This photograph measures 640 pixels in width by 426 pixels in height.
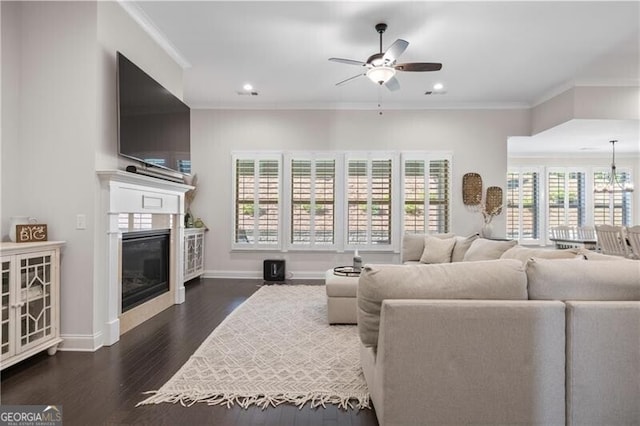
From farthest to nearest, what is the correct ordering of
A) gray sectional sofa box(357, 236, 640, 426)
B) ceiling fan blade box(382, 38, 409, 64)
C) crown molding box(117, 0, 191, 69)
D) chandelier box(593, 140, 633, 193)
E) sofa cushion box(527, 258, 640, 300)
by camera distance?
chandelier box(593, 140, 633, 193)
crown molding box(117, 0, 191, 69)
ceiling fan blade box(382, 38, 409, 64)
sofa cushion box(527, 258, 640, 300)
gray sectional sofa box(357, 236, 640, 426)

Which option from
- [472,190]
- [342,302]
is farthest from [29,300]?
[472,190]

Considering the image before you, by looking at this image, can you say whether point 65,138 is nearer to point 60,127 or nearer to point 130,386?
point 60,127

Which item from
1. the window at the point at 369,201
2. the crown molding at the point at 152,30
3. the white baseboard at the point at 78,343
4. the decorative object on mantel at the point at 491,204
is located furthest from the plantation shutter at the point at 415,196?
the white baseboard at the point at 78,343

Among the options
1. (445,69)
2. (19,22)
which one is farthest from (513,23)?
(19,22)

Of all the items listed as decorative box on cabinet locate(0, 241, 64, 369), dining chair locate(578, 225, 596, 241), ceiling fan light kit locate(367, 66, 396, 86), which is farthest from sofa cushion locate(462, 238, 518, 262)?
dining chair locate(578, 225, 596, 241)

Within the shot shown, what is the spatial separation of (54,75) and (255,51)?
213cm

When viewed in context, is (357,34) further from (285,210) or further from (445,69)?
(285,210)

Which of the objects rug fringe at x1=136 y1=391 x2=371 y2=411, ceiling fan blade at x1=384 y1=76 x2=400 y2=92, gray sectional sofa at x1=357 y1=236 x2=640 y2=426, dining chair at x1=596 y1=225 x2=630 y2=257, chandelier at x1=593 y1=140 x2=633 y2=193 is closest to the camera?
gray sectional sofa at x1=357 y1=236 x2=640 y2=426

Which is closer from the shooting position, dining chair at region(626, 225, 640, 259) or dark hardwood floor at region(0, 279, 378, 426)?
dark hardwood floor at region(0, 279, 378, 426)

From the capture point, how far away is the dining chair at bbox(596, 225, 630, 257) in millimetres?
4910

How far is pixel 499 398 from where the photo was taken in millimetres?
1671

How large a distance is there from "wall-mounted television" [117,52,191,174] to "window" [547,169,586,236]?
8372mm

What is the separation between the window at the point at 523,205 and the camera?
8.41m

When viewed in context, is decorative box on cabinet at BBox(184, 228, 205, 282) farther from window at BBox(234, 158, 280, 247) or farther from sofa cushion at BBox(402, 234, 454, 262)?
sofa cushion at BBox(402, 234, 454, 262)
